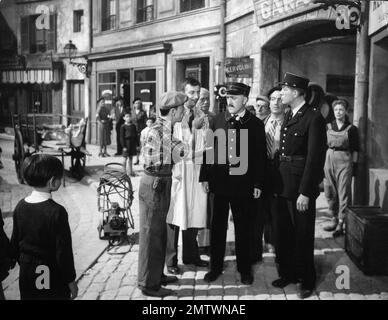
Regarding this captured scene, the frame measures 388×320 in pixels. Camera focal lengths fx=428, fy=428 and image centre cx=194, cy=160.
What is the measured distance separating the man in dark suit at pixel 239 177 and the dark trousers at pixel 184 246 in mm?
361

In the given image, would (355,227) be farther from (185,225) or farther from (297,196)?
(185,225)

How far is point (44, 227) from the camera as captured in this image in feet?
7.64

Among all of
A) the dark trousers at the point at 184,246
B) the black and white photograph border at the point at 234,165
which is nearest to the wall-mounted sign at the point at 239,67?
the black and white photograph border at the point at 234,165

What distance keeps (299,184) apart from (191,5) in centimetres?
825

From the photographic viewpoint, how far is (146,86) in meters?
12.3

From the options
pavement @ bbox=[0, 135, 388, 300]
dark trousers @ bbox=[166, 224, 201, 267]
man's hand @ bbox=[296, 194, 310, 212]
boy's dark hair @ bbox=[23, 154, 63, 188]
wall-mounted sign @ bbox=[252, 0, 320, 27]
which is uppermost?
wall-mounted sign @ bbox=[252, 0, 320, 27]

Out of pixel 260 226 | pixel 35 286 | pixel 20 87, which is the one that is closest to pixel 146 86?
pixel 20 87

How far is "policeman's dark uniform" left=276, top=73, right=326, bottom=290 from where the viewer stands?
355cm

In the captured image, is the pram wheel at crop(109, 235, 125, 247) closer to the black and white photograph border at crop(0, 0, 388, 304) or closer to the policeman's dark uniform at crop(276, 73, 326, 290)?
the black and white photograph border at crop(0, 0, 388, 304)

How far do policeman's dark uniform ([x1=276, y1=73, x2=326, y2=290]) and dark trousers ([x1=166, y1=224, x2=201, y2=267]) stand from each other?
0.83 metres

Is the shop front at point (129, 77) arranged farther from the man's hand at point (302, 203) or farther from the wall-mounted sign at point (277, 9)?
the man's hand at point (302, 203)

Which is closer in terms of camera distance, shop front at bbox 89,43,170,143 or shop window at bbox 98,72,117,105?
shop front at bbox 89,43,170,143

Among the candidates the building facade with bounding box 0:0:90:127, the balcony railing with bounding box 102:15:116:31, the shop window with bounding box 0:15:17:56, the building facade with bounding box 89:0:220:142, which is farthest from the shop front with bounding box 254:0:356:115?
the balcony railing with bounding box 102:15:116:31
